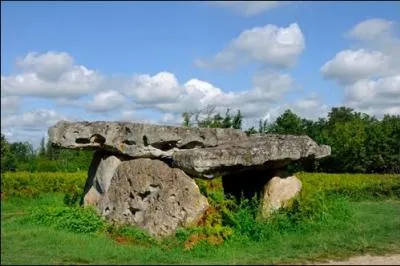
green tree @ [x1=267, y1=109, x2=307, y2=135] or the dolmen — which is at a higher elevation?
green tree @ [x1=267, y1=109, x2=307, y2=135]

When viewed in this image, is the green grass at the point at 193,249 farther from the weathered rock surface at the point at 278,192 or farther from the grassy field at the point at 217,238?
the weathered rock surface at the point at 278,192

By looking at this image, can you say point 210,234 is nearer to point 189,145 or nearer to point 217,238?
point 217,238

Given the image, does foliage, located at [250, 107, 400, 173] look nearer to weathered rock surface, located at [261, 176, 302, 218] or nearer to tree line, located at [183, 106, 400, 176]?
tree line, located at [183, 106, 400, 176]

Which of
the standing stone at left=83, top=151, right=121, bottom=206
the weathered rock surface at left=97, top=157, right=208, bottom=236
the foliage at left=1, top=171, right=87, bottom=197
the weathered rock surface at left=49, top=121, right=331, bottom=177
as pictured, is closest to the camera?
the weathered rock surface at left=97, top=157, right=208, bottom=236

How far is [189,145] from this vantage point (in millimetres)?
14359

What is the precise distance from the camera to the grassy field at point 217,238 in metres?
9.59

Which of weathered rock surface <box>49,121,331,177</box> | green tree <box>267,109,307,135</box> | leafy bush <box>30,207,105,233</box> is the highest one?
green tree <box>267,109,307,135</box>

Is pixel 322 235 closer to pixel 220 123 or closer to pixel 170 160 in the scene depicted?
pixel 170 160

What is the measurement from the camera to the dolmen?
12625 millimetres

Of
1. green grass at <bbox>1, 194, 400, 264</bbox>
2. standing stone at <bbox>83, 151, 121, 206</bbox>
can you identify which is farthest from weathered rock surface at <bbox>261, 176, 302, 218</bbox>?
standing stone at <bbox>83, 151, 121, 206</bbox>

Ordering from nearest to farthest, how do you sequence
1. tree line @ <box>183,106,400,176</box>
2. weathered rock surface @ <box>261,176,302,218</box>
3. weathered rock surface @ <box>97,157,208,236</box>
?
1. weathered rock surface @ <box>97,157,208,236</box>
2. weathered rock surface @ <box>261,176,302,218</box>
3. tree line @ <box>183,106,400,176</box>

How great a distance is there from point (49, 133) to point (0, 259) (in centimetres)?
634

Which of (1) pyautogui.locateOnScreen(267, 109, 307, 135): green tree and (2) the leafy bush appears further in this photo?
(1) pyautogui.locateOnScreen(267, 109, 307, 135): green tree

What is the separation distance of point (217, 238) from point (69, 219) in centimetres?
322
